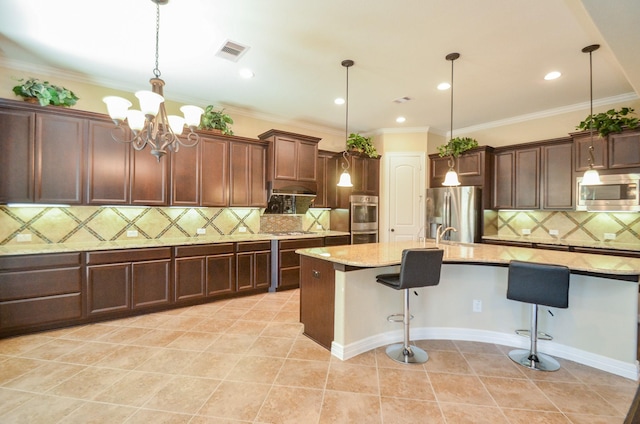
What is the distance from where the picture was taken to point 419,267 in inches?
95.5

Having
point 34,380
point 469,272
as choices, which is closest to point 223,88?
point 34,380

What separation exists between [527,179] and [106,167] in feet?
20.1

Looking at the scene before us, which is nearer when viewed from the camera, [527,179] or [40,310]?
[40,310]

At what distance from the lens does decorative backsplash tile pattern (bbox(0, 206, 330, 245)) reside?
10.8 ft

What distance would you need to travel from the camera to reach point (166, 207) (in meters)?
4.12

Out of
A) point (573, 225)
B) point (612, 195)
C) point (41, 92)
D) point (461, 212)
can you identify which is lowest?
point (573, 225)

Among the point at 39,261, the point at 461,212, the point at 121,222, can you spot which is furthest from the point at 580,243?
the point at 39,261

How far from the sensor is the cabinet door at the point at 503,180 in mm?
4855

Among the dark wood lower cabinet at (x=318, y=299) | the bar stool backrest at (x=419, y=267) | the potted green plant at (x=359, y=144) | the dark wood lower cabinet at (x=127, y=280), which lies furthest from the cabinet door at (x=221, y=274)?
the potted green plant at (x=359, y=144)

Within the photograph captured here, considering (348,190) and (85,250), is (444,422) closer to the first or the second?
(85,250)

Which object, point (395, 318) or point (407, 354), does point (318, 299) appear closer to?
point (395, 318)

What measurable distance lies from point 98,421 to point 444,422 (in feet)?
7.11

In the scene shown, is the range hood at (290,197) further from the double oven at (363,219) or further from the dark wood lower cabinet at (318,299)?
the dark wood lower cabinet at (318,299)

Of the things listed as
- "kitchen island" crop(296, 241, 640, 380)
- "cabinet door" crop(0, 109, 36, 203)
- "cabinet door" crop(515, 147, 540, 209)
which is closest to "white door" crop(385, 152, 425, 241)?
"cabinet door" crop(515, 147, 540, 209)
